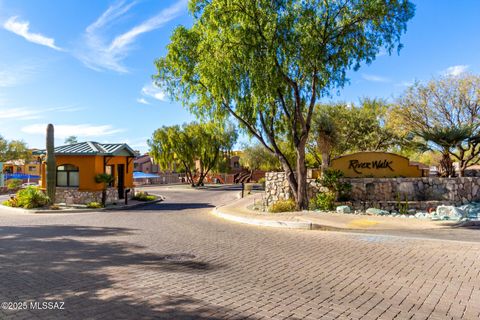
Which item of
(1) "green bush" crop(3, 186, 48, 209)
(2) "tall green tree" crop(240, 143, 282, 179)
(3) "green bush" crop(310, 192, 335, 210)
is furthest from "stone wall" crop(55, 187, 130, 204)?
(2) "tall green tree" crop(240, 143, 282, 179)

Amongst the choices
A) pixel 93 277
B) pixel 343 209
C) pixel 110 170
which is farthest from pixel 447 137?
pixel 110 170

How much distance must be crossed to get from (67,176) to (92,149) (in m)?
2.66

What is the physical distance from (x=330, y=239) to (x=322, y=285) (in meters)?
4.48

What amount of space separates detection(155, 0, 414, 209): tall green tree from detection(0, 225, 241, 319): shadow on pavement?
8.73 metres

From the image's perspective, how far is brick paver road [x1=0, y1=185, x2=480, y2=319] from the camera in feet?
16.2

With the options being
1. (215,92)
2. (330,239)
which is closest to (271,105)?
(215,92)

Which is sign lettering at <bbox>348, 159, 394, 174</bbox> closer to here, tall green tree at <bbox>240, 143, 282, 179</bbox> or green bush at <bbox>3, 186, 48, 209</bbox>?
green bush at <bbox>3, 186, 48, 209</bbox>

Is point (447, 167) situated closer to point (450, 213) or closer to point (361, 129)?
point (450, 213)

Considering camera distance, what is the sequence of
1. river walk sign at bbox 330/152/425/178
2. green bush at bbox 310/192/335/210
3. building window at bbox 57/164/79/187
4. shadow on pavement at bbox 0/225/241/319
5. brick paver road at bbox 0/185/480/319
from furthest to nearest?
building window at bbox 57/164/79/187
river walk sign at bbox 330/152/425/178
green bush at bbox 310/192/335/210
brick paver road at bbox 0/185/480/319
shadow on pavement at bbox 0/225/241/319

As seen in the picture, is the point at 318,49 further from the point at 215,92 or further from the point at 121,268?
the point at 121,268

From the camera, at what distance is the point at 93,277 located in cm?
632

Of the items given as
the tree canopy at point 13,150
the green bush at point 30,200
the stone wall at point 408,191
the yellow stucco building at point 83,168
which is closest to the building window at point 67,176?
the yellow stucco building at point 83,168

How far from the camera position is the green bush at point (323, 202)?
52.7ft

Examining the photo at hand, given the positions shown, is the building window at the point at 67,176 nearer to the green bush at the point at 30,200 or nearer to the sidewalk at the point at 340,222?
the green bush at the point at 30,200
